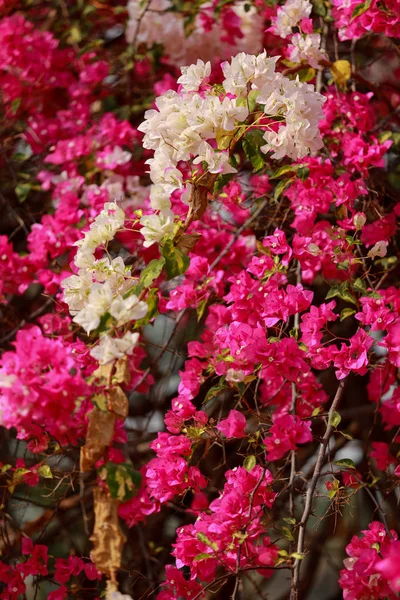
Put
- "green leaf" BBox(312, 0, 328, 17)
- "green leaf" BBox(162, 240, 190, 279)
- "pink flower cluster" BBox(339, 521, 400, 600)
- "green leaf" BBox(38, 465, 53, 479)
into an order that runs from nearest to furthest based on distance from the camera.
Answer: "green leaf" BBox(162, 240, 190, 279) → "pink flower cluster" BBox(339, 521, 400, 600) → "green leaf" BBox(38, 465, 53, 479) → "green leaf" BBox(312, 0, 328, 17)

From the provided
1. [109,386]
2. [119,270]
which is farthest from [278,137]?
[109,386]

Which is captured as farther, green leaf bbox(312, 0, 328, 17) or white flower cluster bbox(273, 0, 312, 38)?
green leaf bbox(312, 0, 328, 17)

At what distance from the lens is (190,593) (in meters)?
1.37

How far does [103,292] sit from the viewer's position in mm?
1112

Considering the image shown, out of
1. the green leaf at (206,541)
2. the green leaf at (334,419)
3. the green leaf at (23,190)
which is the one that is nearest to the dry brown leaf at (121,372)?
the green leaf at (206,541)

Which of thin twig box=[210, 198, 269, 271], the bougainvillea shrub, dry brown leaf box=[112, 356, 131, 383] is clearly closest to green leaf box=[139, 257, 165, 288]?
the bougainvillea shrub

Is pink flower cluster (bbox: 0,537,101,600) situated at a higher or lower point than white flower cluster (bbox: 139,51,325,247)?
lower

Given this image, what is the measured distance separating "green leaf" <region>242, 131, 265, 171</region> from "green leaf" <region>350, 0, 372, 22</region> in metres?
0.38

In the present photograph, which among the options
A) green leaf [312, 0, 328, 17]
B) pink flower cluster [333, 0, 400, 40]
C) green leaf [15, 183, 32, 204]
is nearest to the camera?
pink flower cluster [333, 0, 400, 40]

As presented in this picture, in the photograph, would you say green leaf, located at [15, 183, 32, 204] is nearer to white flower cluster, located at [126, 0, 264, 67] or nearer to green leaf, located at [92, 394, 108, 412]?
white flower cluster, located at [126, 0, 264, 67]

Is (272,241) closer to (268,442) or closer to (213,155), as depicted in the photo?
(213,155)

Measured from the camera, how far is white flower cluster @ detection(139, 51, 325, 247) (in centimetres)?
122

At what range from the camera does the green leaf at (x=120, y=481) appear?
1110 mm

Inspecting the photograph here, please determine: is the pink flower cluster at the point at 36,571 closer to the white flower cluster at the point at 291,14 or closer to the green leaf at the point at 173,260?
the green leaf at the point at 173,260
